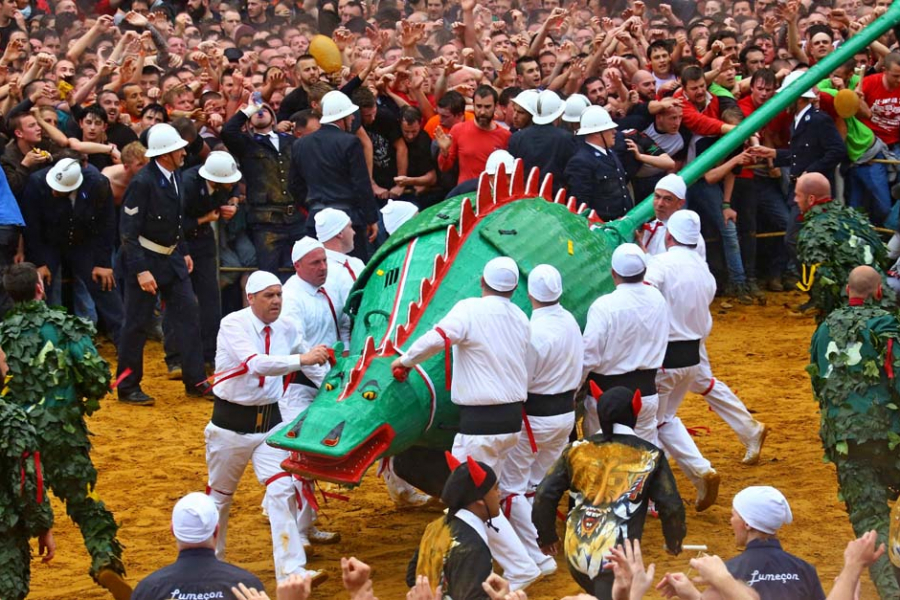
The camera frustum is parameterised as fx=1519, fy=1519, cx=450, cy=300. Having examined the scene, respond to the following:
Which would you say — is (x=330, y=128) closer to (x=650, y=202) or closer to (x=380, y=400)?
(x=650, y=202)

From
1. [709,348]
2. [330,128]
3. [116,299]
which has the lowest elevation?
[709,348]

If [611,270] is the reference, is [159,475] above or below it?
below

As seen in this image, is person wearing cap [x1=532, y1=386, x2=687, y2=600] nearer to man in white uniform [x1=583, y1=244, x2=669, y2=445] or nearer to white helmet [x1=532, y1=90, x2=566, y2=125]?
Result: man in white uniform [x1=583, y1=244, x2=669, y2=445]

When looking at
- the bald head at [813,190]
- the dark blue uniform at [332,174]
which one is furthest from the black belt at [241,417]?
the dark blue uniform at [332,174]

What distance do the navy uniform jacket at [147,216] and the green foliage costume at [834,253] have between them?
5.63 m

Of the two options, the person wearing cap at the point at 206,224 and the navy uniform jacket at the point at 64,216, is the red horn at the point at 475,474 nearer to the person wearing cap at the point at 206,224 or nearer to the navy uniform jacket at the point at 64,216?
the person wearing cap at the point at 206,224

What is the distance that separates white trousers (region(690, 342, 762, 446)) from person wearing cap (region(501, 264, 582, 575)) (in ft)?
6.80

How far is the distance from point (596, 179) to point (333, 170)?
237 cm

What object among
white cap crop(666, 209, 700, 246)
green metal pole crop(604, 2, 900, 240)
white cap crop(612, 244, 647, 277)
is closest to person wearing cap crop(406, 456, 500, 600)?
white cap crop(612, 244, 647, 277)

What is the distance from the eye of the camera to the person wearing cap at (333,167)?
1369cm

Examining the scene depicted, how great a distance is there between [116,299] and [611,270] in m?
6.05

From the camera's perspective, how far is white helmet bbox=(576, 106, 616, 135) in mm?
13289

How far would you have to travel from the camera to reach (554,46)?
58.2 ft

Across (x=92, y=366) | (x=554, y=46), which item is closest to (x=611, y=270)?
(x=92, y=366)
